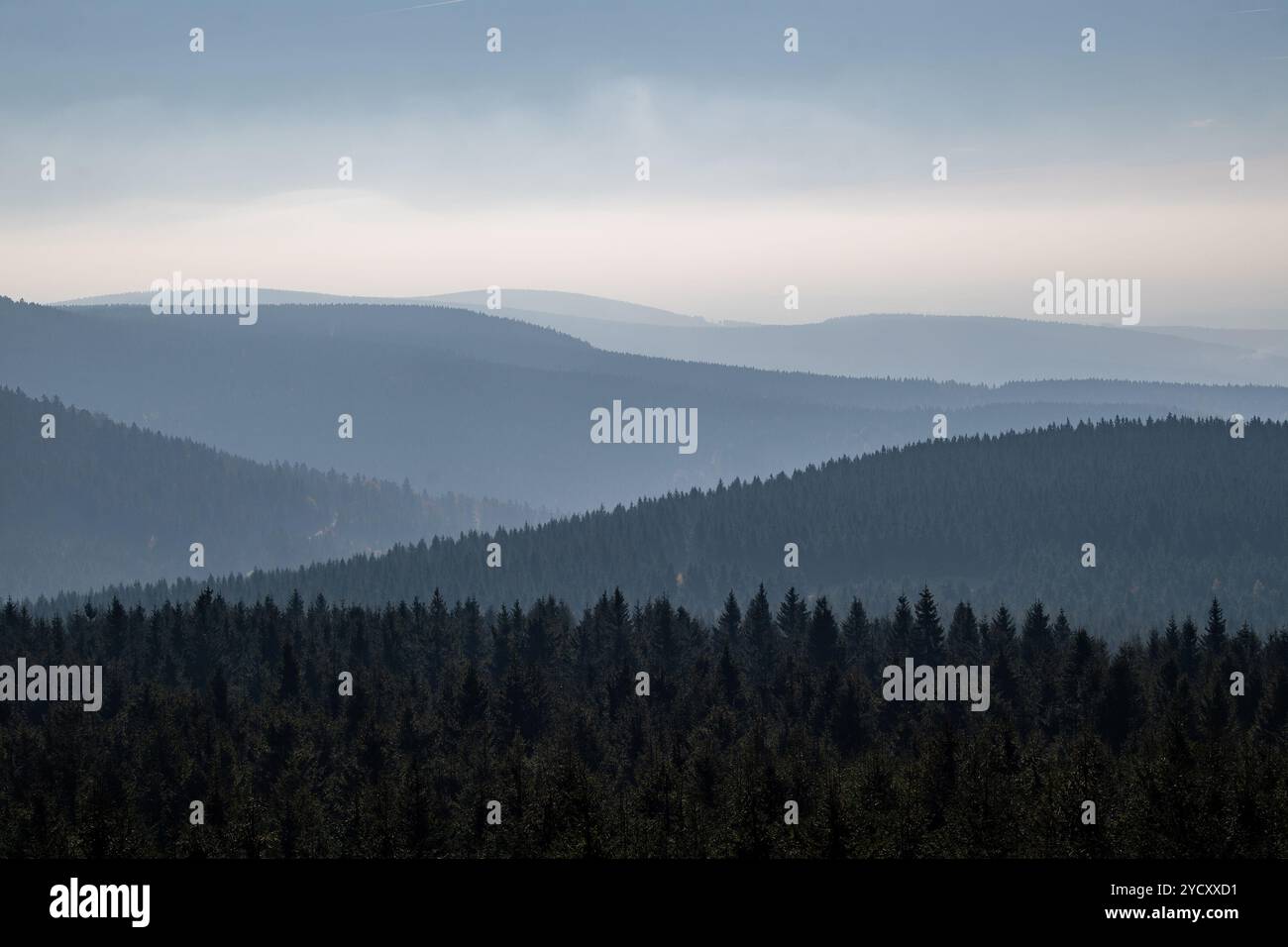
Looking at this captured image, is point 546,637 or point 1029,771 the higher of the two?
point 546,637

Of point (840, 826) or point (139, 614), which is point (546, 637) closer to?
point (139, 614)

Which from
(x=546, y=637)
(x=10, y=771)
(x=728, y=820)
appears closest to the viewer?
(x=728, y=820)

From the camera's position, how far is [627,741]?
129m

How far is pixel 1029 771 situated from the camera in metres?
105

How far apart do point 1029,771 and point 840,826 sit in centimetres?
2158

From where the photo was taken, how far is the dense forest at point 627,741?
9431 centimetres

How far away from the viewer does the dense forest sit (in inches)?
3713
